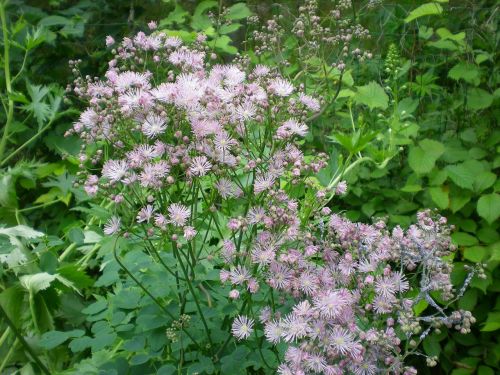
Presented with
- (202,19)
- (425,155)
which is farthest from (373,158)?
(202,19)

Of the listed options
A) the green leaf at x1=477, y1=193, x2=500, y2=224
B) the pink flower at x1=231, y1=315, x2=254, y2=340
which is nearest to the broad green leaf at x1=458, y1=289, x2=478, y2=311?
the green leaf at x1=477, y1=193, x2=500, y2=224

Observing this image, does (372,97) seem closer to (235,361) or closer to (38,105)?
(38,105)

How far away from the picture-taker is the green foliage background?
1742 millimetres

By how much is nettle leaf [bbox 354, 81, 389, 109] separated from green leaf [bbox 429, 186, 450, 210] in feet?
1.10

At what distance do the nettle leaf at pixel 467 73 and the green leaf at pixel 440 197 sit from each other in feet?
1.45

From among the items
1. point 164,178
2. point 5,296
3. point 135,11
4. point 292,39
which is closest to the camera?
point 164,178

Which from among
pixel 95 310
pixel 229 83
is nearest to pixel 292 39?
pixel 229 83

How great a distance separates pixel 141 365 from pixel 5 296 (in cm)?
47

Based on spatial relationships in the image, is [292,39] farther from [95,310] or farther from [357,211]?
[95,310]

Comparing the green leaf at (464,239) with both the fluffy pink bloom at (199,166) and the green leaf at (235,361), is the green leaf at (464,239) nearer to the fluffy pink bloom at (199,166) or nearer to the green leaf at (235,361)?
the green leaf at (235,361)

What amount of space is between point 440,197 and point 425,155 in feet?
0.51

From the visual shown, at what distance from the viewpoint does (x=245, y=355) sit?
1314mm

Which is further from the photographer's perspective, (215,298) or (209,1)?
(209,1)

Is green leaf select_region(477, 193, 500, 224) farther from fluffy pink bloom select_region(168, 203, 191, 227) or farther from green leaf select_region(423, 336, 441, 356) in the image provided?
fluffy pink bloom select_region(168, 203, 191, 227)
